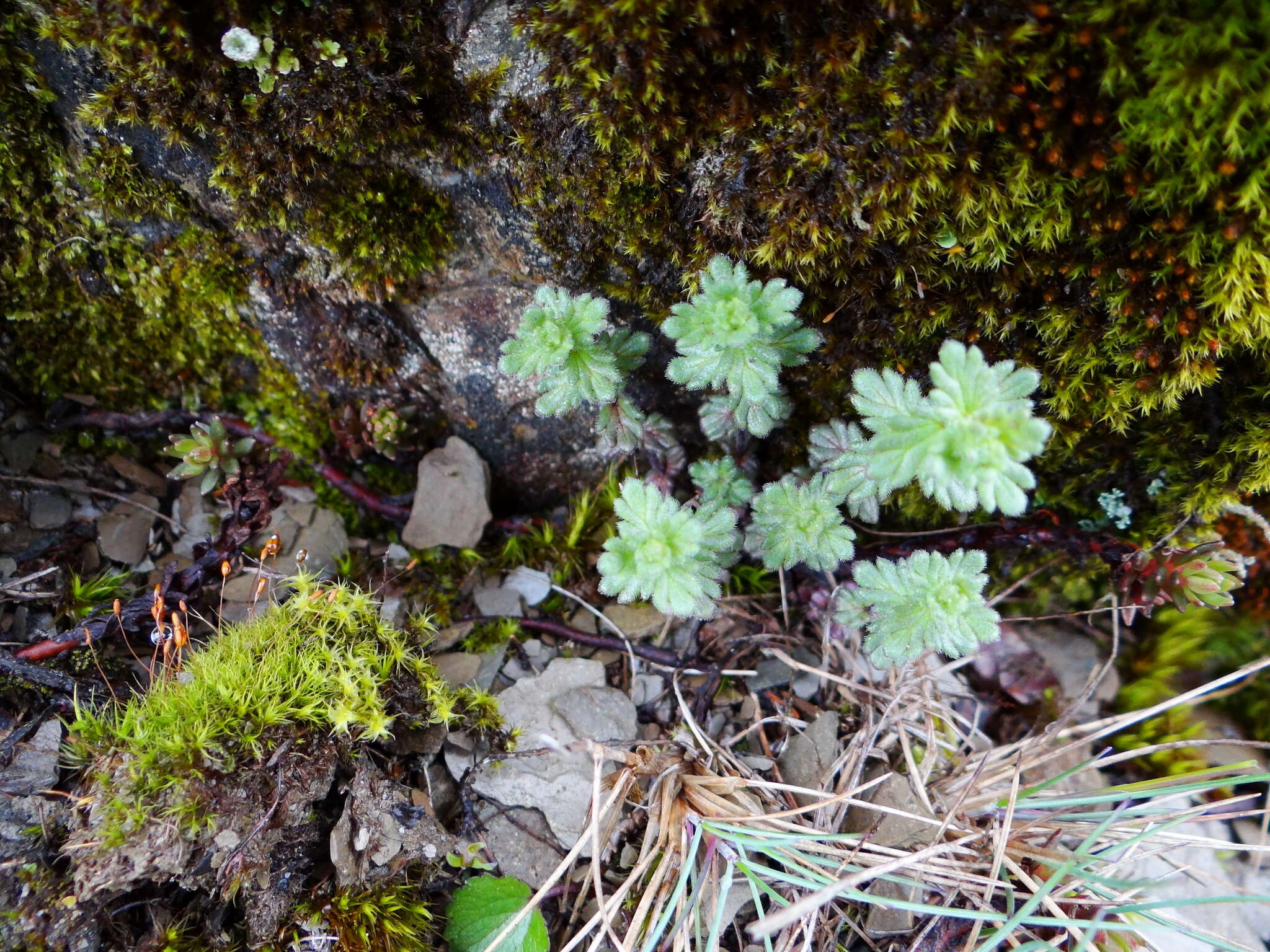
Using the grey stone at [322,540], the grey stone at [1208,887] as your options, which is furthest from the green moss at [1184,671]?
the grey stone at [322,540]

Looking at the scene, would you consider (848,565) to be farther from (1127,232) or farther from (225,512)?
(225,512)

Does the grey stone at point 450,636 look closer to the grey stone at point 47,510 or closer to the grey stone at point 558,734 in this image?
the grey stone at point 558,734

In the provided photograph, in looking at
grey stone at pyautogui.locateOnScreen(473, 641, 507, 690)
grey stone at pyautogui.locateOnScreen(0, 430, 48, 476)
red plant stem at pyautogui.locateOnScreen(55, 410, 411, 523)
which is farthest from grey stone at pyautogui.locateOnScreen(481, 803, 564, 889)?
grey stone at pyautogui.locateOnScreen(0, 430, 48, 476)

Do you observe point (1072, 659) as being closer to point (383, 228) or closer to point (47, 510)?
point (383, 228)

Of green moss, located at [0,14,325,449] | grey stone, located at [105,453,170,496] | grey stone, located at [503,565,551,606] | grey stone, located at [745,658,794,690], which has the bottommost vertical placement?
grey stone, located at [105,453,170,496]

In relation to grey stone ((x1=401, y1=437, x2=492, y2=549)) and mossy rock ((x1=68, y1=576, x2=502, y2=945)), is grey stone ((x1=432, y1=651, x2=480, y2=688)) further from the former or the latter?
grey stone ((x1=401, y1=437, x2=492, y2=549))

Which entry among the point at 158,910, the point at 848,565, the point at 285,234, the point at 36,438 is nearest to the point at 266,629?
the point at 158,910

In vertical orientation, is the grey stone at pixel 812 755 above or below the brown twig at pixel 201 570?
above
